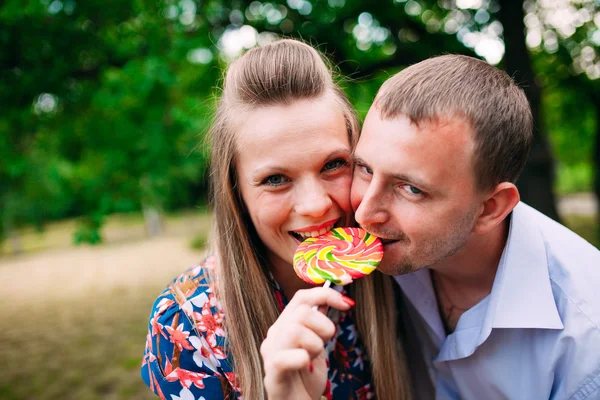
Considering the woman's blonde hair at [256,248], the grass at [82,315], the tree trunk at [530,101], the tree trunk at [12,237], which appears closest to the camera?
the woman's blonde hair at [256,248]

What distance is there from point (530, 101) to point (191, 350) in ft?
23.3

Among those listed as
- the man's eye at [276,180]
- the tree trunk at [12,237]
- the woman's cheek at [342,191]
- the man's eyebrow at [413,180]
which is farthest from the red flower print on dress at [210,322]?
the tree trunk at [12,237]

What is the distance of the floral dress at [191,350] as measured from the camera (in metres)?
2.04

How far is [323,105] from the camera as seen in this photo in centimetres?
213

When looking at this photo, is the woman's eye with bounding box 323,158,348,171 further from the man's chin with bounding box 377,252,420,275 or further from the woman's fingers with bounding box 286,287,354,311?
the woman's fingers with bounding box 286,287,354,311

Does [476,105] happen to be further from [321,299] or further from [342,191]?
[321,299]

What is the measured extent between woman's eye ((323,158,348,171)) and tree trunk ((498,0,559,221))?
19.7 feet

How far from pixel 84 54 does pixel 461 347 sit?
6995mm

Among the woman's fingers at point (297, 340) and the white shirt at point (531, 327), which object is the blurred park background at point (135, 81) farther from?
the woman's fingers at point (297, 340)

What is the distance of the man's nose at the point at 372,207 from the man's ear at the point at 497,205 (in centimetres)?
52

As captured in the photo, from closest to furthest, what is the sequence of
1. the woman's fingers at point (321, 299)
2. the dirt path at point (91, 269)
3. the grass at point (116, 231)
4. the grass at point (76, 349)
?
the woman's fingers at point (321, 299)
the grass at point (76, 349)
the dirt path at point (91, 269)
the grass at point (116, 231)

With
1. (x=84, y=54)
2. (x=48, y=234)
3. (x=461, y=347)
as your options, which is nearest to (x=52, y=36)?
(x=84, y=54)

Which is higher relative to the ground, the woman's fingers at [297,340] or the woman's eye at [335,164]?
the woman's eye at [335,164]

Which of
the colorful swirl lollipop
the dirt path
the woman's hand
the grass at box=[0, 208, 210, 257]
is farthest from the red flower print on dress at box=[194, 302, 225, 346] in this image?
the grass at box=[0, 208, 210, 257]
